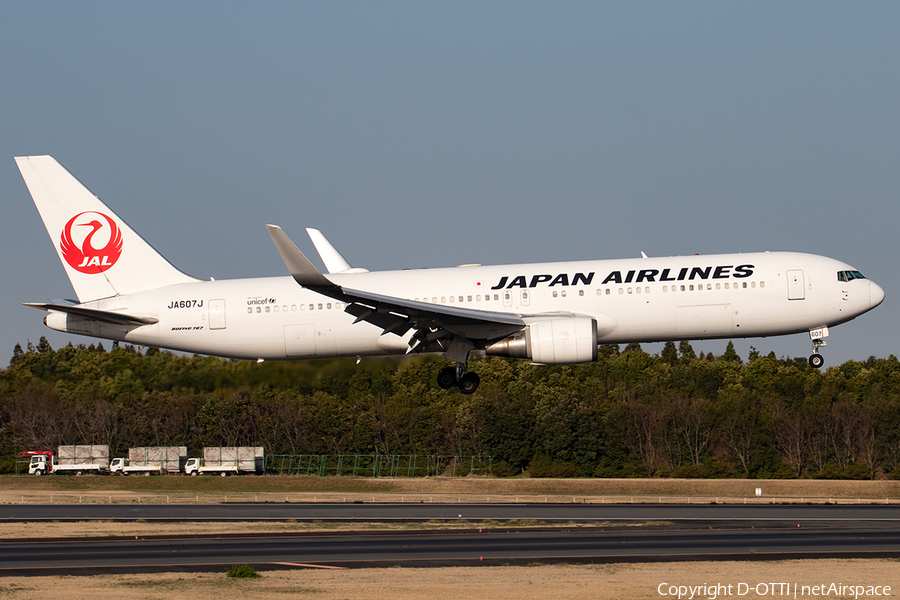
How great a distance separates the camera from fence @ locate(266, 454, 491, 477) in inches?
2756

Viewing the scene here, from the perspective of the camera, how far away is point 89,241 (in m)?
39.7

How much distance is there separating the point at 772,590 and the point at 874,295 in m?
16.7

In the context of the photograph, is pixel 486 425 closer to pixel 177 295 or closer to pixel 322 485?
pixel 322 485

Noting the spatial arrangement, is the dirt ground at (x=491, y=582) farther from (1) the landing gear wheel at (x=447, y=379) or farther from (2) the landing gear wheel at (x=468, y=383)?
(1) the landing gear wheel at (x=447, y=379)

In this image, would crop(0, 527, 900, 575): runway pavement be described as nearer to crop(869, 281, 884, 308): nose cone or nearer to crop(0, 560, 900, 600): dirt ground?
crop(0, 560, 900, 600): dirt ground

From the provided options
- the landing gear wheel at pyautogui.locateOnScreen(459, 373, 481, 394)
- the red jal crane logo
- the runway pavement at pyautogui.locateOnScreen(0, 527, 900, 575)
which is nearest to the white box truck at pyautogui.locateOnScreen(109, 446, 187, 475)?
the red jal crane logo

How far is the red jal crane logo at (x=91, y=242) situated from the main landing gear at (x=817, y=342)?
88.8 ft

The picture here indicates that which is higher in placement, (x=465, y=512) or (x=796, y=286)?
(x=796, y=286)

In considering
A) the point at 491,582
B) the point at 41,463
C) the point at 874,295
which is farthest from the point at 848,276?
the point at 41,463

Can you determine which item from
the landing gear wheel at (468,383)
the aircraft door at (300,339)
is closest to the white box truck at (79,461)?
the aircraft door at (300,339)

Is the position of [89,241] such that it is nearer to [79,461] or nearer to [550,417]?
[79,461]

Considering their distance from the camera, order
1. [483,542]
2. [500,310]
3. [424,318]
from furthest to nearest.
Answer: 1. [500,310]
2. [424,318]
3. [483,542]

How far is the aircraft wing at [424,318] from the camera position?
3138 cm

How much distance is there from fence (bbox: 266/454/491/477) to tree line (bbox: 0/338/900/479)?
111cm
